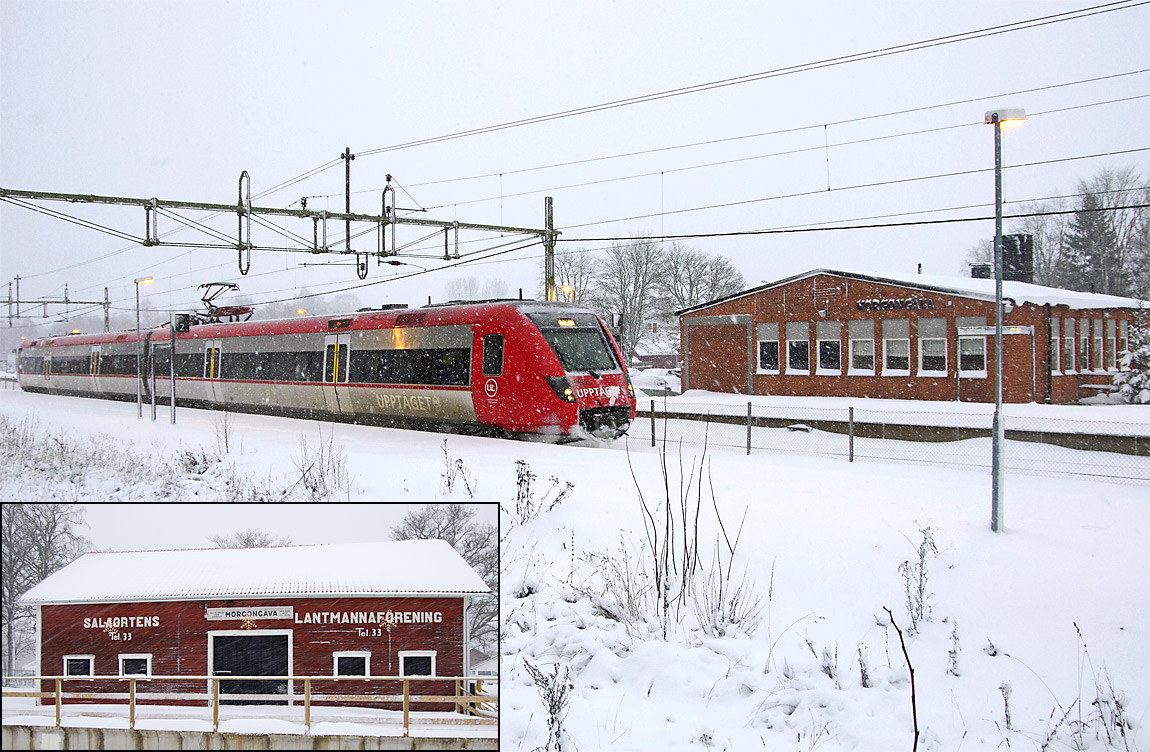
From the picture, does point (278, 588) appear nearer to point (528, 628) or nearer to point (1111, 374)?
point (528, 628)

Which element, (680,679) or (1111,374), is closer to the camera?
(680,679)

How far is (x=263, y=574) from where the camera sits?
282 centimetres

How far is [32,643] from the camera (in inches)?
98.8

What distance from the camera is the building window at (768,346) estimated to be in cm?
3164

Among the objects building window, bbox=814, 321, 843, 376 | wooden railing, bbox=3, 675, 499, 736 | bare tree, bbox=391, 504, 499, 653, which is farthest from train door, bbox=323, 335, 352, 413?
building window, bbox=814, 321, 843, 376

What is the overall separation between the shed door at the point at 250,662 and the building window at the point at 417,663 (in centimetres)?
38

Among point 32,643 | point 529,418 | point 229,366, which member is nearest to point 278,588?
point 32,643

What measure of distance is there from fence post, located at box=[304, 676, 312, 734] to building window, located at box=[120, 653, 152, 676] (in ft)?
1.55

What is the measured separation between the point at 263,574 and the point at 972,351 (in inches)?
1099

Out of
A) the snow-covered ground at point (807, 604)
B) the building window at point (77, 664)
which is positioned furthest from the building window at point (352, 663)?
the snow-covered ground at point (807, 604)

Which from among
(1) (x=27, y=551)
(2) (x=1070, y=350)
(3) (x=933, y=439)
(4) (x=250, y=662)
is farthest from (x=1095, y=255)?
(1) (x=27, y=551)

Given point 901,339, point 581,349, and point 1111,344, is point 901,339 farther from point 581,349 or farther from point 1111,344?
point 581,349

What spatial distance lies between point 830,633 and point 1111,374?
29.8m

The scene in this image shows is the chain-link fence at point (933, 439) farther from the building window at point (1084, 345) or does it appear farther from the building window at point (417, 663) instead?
the building window at point (1084, 345)
